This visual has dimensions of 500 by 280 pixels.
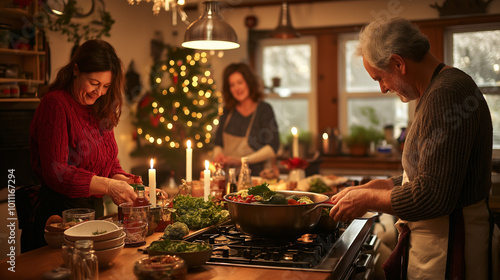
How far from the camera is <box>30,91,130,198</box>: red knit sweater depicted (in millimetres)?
1922

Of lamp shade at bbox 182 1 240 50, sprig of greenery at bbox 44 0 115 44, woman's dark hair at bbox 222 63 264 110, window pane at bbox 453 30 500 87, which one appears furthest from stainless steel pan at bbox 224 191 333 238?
window pane at bbox 453 30 500 87

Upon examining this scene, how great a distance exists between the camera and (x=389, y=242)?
304cm

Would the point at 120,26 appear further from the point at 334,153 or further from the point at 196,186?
the point at 196,186

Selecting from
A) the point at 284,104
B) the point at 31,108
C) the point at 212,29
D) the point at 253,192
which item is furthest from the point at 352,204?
the point at 284,104

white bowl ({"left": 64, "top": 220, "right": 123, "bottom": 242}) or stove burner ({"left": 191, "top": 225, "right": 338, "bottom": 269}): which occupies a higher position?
white bowl ({"left": 64, "top": 220, "right": 123, "bottom": 242})

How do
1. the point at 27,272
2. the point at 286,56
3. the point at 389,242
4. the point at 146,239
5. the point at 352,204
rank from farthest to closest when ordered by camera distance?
1. the point at 286,56
2. the point at 389,242
3. the point at 146,239
4. the point at 352,204
5. the point at 27,272

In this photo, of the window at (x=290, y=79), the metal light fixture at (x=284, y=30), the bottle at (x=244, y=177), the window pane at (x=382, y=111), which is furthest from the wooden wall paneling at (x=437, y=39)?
the bottle at (x=244, y=177)

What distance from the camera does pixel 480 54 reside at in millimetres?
5203

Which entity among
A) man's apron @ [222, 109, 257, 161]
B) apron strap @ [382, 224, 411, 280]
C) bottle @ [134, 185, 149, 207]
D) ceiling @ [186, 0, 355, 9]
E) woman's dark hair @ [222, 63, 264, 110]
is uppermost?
ceiling @ [186, 0, 355, 9]

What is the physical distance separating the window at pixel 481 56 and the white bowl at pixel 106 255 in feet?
15.6

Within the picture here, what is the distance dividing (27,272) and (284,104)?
15.6 ft

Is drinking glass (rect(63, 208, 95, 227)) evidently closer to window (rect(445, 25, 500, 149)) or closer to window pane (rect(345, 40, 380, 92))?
window pane (rect(345, 40, 380, 92))

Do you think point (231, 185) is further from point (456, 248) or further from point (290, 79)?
point (290, 79)

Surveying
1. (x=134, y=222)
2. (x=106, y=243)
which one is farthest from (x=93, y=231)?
(x=134, y=222)
